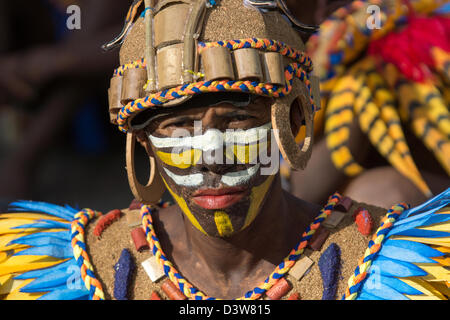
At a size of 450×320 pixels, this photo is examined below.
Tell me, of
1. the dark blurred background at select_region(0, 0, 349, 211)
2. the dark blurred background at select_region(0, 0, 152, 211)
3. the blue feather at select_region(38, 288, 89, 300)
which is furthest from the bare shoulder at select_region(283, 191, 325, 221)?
the dark blurred background at select_region(0, 0, 152, 211)

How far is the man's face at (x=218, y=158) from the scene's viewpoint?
1990 mm

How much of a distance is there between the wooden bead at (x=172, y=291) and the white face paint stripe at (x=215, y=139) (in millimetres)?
528

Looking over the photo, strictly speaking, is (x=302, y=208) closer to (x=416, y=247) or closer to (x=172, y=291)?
(x=416, y=247)

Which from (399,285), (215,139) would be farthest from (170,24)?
(399,285)

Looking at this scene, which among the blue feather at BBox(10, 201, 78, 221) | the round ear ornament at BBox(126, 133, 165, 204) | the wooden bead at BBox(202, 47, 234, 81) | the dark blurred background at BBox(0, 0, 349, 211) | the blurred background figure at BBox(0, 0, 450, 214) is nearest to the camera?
the wooden bead at BBox(202, 47, 234, 81)

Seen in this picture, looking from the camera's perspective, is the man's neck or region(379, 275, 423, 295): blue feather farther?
the man's neck

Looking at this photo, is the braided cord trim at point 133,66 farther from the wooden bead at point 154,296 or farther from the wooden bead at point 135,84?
the wooden bead at point 154,296

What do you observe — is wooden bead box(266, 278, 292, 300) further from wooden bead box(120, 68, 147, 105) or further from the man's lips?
wooden bead box(120, 68, 147, 105)

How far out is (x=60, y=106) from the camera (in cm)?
687

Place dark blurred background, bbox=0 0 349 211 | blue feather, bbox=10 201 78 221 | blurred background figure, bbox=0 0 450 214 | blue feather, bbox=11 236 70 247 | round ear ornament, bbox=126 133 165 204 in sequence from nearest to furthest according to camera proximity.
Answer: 1. round ear ornament, bbox=126 133 165 204
2. blue feather, bbox=11 236 70 247
3. blue feather, bbox=10 201 78 221
4. blurred background figure, bbox=0 0 450 214
5. dark blurred background, bbox=0 0 349 211

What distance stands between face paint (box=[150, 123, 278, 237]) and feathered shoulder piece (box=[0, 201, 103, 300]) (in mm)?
499

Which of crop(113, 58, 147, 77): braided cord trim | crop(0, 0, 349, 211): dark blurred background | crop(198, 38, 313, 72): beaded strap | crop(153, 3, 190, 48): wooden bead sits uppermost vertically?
crop(153, 3, 190, 48): wooden bead

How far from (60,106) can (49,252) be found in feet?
15.7

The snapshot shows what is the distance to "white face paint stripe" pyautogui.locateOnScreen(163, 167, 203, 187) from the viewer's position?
204cm
